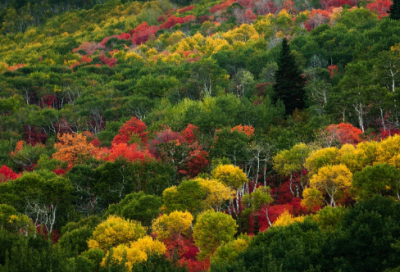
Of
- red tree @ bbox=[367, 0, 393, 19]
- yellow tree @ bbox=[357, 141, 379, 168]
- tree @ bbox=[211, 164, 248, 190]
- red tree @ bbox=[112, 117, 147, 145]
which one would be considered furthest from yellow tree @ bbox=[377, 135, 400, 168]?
red tree @ bbox=[367, 0, 393, 19]

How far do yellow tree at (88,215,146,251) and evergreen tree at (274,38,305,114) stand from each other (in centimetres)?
4175

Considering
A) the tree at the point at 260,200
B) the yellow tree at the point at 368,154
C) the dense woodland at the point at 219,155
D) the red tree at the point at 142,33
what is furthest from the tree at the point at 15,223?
the red tree at the point at 142,33

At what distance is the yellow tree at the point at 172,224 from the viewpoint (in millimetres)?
45812

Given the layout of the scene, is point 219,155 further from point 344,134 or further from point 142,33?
point 142,33

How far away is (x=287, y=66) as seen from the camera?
81.8 metres

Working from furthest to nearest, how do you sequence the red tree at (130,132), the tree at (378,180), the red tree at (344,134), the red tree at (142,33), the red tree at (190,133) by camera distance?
the red tree at (142,33) → the red tree at (130,132) → the red tree at (190,133) → the red tree at (344,134) → the tree at (378,180)

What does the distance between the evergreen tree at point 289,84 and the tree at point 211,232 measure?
1498 inches

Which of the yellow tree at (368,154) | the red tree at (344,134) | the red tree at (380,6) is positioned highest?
the red tree at (380,6)

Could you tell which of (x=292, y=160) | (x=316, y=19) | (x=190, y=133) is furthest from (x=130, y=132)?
(x=316, y=19)

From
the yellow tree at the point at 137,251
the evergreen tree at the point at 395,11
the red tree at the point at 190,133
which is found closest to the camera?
the yellow tree at the point at 137,251

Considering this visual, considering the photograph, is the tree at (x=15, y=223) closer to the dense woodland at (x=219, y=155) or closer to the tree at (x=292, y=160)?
the dense woodland at (x=219, y=155)

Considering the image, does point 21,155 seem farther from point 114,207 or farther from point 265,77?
point 265,77

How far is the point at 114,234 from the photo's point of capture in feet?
143

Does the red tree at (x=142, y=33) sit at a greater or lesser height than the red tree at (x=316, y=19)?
lesser
